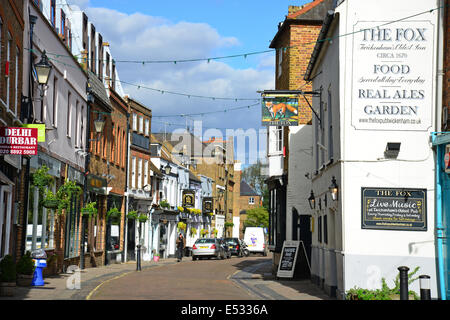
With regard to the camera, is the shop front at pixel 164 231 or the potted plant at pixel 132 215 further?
the shop front at pixel 164 231

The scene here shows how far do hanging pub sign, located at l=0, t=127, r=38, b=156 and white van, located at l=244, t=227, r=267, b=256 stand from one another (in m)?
45.1

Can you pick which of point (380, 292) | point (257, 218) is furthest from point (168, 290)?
point (257, 218)

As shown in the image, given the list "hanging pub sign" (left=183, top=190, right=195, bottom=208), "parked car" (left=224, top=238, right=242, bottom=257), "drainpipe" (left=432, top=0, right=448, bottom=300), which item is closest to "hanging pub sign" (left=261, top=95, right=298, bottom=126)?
"drainpipe" (left=432, top=0, right=448, bottom=300)

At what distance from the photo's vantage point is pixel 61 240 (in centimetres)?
2497

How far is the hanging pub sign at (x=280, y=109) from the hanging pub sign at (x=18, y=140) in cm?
815

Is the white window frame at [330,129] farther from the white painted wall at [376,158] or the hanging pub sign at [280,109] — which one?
the hanging pub sign at [280,109]

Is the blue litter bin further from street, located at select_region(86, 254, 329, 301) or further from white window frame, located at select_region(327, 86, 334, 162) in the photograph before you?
white window frame, located at select_region(327, 86, 334, 162)

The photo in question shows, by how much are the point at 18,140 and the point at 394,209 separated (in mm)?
8949

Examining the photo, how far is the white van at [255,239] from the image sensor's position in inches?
2356

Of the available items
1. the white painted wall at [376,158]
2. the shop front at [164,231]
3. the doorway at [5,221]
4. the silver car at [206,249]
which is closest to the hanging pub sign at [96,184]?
the doorway at [5,221]

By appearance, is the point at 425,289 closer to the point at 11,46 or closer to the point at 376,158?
the point at 376,158

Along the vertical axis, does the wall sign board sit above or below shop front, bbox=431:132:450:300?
above

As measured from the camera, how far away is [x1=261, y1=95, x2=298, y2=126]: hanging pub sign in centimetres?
2145

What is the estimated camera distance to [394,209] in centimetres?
1628
